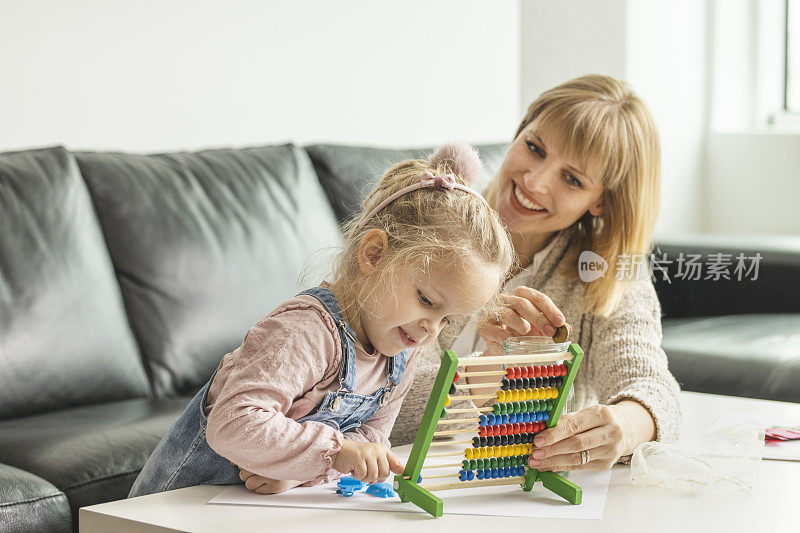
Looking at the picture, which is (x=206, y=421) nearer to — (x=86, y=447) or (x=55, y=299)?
(x=86, y=447)

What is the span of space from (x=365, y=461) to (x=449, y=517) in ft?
0.36

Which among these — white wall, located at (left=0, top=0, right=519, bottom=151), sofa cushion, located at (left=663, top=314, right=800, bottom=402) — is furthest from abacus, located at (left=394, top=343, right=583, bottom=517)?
white wall, located at (left=0, top=0, right=519, bottom=151)

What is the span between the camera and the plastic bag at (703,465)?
3.82 ft

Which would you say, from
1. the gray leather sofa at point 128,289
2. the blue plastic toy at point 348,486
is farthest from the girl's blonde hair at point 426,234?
the gray leather sofa at point 128,289

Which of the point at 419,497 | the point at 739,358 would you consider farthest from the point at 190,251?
the point at 739,358

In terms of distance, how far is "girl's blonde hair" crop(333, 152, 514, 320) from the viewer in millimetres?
1141

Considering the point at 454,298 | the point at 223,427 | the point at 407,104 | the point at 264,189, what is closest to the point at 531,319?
the point at 454,298

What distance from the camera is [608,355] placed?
1.58 metres

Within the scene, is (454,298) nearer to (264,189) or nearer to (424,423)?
(424,423)

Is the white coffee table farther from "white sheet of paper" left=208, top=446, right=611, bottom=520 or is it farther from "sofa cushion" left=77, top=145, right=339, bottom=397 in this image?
"sofa cushion" left=77, top=145, right=339, bottom=397

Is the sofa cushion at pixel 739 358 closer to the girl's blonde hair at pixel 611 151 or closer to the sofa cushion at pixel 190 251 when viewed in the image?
the girl's blonde hair at pixel 611 151

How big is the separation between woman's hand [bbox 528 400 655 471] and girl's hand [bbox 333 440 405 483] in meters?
0.19

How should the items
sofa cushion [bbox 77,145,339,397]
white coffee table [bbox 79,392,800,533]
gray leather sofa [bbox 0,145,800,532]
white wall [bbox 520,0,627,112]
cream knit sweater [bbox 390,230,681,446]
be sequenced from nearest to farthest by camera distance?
1. white coffee table [bbox 79,392,800,533]
2. cream knit sweater [bbox 390,230,681,446]
3. gray leather sofa [bbox 0,145,800,532]
4. sofa cushion [bbox 77,145,339,397]
5. white wall [bbox 520,0,627,112]

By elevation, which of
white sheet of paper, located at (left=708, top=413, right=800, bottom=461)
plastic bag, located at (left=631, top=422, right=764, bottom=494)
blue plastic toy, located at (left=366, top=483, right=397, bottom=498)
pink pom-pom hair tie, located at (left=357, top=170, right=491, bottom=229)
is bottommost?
white sheet of paper, located at (left=708, top=413, right=800, bottom=461)
